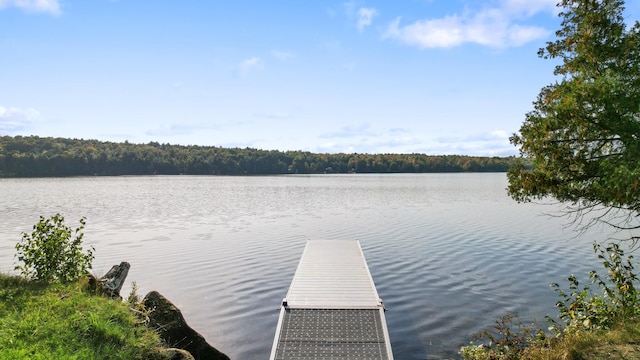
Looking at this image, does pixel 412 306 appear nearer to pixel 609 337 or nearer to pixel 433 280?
pixel 433 280

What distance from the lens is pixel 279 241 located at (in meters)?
23.8

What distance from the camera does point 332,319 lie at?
32.0ft

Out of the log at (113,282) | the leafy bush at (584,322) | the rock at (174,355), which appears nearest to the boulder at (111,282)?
the log at (113,282)

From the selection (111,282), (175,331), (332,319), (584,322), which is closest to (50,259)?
(111,282)

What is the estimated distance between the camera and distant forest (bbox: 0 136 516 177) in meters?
124

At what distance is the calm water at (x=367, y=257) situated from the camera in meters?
11.9

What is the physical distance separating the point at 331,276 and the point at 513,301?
5.76m

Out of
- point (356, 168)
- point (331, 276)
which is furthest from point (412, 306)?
point (356, 168)

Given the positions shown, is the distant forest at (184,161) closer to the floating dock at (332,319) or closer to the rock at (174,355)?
the floating dock at (332,319)

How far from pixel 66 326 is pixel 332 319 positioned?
5207 millimetres

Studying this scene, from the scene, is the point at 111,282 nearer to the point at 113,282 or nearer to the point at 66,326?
the point at 113,282

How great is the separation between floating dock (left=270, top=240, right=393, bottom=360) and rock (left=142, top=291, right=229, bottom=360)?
4.96ft

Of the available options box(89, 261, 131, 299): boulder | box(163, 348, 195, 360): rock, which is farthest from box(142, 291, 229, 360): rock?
box(89, 261, 131, 299): boulder

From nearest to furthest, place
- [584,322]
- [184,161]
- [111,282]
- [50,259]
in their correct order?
1. [584,322]
2. [50,259]
3. [111,282]
4. [184,161]
